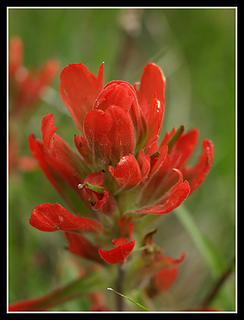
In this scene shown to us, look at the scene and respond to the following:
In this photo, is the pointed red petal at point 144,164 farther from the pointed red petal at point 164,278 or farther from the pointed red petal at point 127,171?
the pointed red petal at point 164,278

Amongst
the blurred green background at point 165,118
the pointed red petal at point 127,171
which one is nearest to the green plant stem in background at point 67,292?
the pointed red petal at point 127,171

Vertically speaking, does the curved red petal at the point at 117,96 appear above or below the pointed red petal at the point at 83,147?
above

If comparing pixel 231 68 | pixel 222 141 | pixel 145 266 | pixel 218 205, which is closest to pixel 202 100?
pixel 231 68

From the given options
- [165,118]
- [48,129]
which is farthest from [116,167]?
[165,118]

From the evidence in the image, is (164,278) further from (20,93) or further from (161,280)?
(20,93)

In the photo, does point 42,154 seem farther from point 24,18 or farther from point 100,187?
point 24,18
